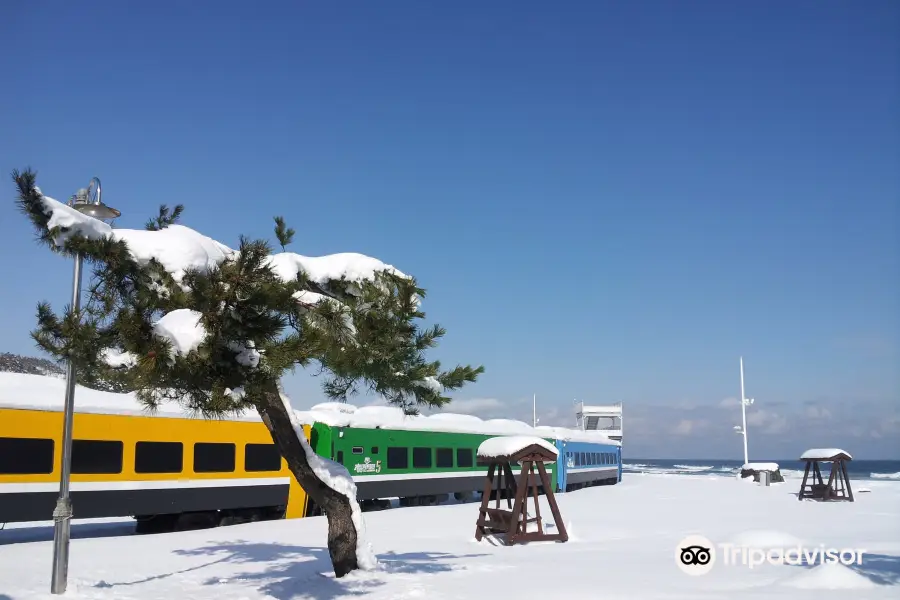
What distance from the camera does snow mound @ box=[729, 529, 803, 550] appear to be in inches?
541

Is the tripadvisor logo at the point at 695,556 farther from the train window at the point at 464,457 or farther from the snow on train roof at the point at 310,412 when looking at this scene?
the train window at the point at 464,457

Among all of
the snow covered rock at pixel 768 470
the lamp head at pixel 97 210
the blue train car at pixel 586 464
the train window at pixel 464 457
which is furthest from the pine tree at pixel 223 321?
the snow covered rock at pixel 768 470

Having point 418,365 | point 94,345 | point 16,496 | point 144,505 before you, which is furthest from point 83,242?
point 144,505

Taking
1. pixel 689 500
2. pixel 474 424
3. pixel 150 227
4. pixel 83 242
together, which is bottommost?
pixel 689 500

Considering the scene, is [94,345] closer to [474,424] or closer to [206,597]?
[206,597]

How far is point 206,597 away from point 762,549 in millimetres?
9349

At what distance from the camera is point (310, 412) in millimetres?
21516

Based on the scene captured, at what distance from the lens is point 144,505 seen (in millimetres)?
15969

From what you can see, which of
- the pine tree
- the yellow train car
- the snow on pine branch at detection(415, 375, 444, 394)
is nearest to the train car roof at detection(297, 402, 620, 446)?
the yellow train car

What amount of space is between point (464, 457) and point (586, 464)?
41.2ft

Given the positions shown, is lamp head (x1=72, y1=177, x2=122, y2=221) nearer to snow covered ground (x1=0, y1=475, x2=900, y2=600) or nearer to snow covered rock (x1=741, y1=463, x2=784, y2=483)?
snow covered ground (x1=0, y1=475, x2=900, y2=600)

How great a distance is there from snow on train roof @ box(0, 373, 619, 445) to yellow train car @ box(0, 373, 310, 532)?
0.10ft

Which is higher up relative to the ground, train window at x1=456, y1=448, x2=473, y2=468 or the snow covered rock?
train window at x1=456, y1=448, x2=473, y2=468

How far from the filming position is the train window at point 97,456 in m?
14.9
